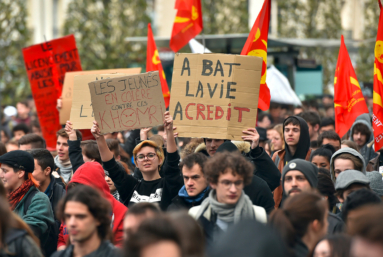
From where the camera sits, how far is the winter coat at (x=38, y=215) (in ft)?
15.9

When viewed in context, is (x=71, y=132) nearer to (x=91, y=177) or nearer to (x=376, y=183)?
(x=91, y=177)

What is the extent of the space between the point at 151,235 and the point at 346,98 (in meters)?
5.73

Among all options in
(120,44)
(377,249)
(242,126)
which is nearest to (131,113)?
(242,126)

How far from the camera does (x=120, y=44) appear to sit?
19.7 meters

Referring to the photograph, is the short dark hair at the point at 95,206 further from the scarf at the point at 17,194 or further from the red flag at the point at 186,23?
the red flag at the point at 186,23

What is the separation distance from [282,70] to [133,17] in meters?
7.06

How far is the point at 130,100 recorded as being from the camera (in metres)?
6.10

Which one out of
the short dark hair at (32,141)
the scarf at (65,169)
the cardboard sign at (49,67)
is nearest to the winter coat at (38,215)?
the scarf at (65,169)

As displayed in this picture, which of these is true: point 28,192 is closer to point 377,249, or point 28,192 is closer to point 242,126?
point 242,126

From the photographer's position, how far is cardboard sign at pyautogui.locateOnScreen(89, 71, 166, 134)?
6039 millimetres

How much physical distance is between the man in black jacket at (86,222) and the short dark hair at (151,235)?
1180mm

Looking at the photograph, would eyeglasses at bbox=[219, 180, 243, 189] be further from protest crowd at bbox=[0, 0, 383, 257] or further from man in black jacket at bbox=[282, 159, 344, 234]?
man in black jacket at bbox=[282, 159, 344, 234]

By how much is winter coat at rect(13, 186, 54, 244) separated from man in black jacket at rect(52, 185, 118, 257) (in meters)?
1.20

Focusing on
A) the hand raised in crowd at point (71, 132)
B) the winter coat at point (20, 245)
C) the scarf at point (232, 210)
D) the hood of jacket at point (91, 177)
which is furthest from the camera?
the hand raised in crowd at point (71, 132)
